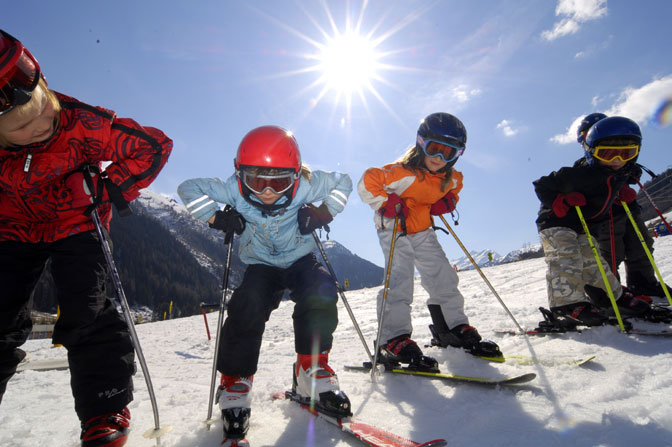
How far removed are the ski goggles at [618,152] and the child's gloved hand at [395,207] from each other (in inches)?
105

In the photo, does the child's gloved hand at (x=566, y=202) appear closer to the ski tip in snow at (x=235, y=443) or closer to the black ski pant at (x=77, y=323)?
the ski tip in snow at (x=235, y=443)

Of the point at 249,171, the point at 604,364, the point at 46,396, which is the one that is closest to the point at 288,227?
the point at 249,171

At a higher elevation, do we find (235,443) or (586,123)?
(586,123)

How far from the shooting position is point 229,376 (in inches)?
90.6

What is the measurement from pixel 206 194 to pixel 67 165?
43.4 inches

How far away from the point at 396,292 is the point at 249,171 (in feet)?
6.73

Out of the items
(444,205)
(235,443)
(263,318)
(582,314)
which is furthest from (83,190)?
(582,314)

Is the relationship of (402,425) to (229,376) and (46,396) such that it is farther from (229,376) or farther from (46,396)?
(46,396)

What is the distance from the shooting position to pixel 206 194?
313 centimetres

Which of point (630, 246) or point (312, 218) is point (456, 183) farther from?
point (630, 246)

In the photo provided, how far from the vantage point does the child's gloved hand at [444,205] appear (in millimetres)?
4004

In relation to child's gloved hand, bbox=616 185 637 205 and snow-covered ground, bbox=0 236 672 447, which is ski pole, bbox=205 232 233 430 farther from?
child's gloved hand, bbox=616 185 637 205

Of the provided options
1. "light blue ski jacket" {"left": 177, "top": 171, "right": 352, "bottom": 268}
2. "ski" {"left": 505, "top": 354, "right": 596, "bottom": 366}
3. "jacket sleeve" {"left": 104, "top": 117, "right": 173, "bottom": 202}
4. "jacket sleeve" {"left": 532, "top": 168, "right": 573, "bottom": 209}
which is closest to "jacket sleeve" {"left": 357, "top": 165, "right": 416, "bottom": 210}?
"light blue ski jacket" {"left": 177, "top": 171, "right": 352, "bottom": 268}

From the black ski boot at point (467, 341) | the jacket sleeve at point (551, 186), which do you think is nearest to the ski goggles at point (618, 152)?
the jacket sleeve at point (551, 186)
